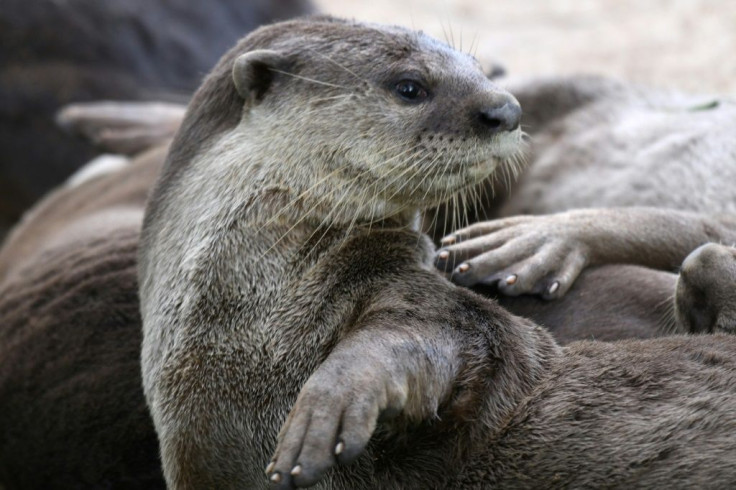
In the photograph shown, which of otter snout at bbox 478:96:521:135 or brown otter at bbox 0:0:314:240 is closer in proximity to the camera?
otter snout at bbox 478:96:521:135

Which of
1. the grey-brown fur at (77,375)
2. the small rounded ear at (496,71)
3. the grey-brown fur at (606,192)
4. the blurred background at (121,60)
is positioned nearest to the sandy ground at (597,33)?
the blurred background at (121,60)

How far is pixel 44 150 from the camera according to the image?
6.27 meters

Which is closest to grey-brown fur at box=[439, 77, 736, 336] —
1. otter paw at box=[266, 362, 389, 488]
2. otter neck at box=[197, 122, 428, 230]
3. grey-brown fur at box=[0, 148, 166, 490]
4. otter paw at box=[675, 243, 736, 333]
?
otter paw at box=[675, 243, 736, 333]

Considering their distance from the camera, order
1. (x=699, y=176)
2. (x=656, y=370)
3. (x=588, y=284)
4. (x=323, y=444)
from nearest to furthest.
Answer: (x=323, y=444)
(x=656, y=370)
(x=588, y=284)
(x=699, y=176)

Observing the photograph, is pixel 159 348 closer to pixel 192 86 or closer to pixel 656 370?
pixel 656 370

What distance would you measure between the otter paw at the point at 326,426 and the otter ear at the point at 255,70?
1003mm

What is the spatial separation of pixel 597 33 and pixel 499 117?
→ 620 cm

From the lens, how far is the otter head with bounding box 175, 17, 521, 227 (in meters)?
2.80

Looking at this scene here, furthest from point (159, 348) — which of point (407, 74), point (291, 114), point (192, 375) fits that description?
point (407, 74)

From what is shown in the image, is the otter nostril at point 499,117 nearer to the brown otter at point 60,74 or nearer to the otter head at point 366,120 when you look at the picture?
the otter head at point 366,120

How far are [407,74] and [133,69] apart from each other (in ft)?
12.8

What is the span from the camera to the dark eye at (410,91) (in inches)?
113

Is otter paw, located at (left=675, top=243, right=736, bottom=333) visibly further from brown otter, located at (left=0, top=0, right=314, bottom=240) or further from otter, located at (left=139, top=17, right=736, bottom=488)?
brown otter, located at (left=0, top=0, right=314, bottom=240)

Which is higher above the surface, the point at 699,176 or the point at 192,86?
the point at 699,176
